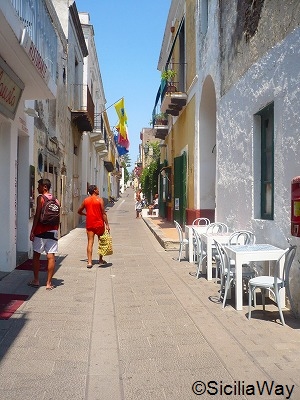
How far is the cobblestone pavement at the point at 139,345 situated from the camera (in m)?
3.61

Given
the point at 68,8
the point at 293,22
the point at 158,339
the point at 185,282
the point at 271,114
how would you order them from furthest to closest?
→ the point at 68,8
the point at 185,282
the point at 271,114
the point at 293,22
the point at 158,339

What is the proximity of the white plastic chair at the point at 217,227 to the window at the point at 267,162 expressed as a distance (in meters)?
1.72

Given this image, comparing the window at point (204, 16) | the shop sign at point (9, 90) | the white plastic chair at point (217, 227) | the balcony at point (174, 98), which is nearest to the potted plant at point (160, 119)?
the balcony at point (174, 98)

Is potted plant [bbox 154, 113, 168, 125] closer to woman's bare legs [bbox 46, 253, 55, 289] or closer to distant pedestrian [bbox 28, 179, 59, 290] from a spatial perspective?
distant pedestrian [bbox 28, 179, 59, 290]

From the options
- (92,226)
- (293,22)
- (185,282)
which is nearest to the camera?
(293,22)

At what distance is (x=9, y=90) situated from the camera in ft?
24.4

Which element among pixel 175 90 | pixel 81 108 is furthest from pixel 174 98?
pixel 81 108

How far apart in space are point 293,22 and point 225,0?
427cm

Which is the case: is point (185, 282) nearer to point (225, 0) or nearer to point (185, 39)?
point (225, 0)

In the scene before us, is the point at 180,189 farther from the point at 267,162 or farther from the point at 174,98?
the point at 267,162

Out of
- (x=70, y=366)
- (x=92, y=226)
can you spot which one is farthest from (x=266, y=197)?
(x=70, y=366)

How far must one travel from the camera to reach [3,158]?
26.5 feet

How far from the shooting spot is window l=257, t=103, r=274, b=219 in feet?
23.2

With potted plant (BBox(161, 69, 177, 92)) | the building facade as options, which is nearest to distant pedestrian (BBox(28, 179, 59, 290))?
the building facade
